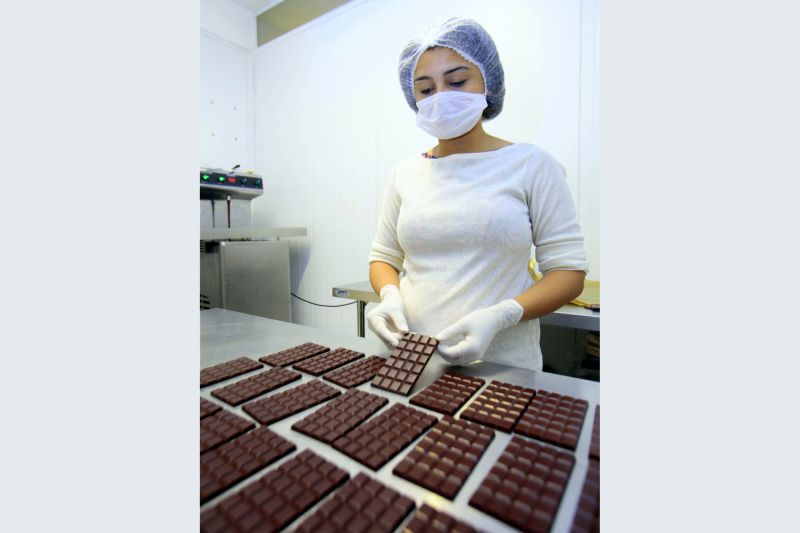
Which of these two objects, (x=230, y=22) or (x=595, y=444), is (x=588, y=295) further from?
(x=230, y=22)

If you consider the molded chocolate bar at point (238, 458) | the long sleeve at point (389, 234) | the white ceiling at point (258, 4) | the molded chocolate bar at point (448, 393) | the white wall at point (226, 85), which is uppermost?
the white ceiling at point (258, 4)

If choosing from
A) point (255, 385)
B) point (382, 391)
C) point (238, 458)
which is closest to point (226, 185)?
point (255, 385)

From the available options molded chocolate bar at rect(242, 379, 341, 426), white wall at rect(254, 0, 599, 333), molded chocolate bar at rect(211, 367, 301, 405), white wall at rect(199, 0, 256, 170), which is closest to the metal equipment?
white wall at rect(254, 0, 599, 333)

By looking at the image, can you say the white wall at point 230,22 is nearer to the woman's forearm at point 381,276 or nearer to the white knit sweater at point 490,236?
the woman's forearm at point 381,276

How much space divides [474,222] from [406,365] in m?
0.45

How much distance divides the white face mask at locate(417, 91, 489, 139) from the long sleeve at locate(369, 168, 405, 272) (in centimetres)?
23

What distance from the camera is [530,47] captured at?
218 centimetres

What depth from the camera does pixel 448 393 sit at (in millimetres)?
678

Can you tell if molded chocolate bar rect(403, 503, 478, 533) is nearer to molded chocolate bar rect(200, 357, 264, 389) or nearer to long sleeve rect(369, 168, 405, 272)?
molded chocolate bar rect(200, 357, 264, 389)

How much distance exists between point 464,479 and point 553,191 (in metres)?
0.81

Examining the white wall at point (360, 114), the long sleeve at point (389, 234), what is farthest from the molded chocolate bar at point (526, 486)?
the white wall at point (360, 114)

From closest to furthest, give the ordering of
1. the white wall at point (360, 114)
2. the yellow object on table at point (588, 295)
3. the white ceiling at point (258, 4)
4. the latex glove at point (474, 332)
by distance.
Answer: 1. the latex glove at point (474, 332)
2. the yellow object on table at point (588, 295)
3. the white wall at point (360, 114)
4. the white ceiling at point (258, 4)

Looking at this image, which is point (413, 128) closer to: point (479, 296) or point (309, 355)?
point (479, 296)

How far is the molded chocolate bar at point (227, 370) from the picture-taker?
731 millimetres
